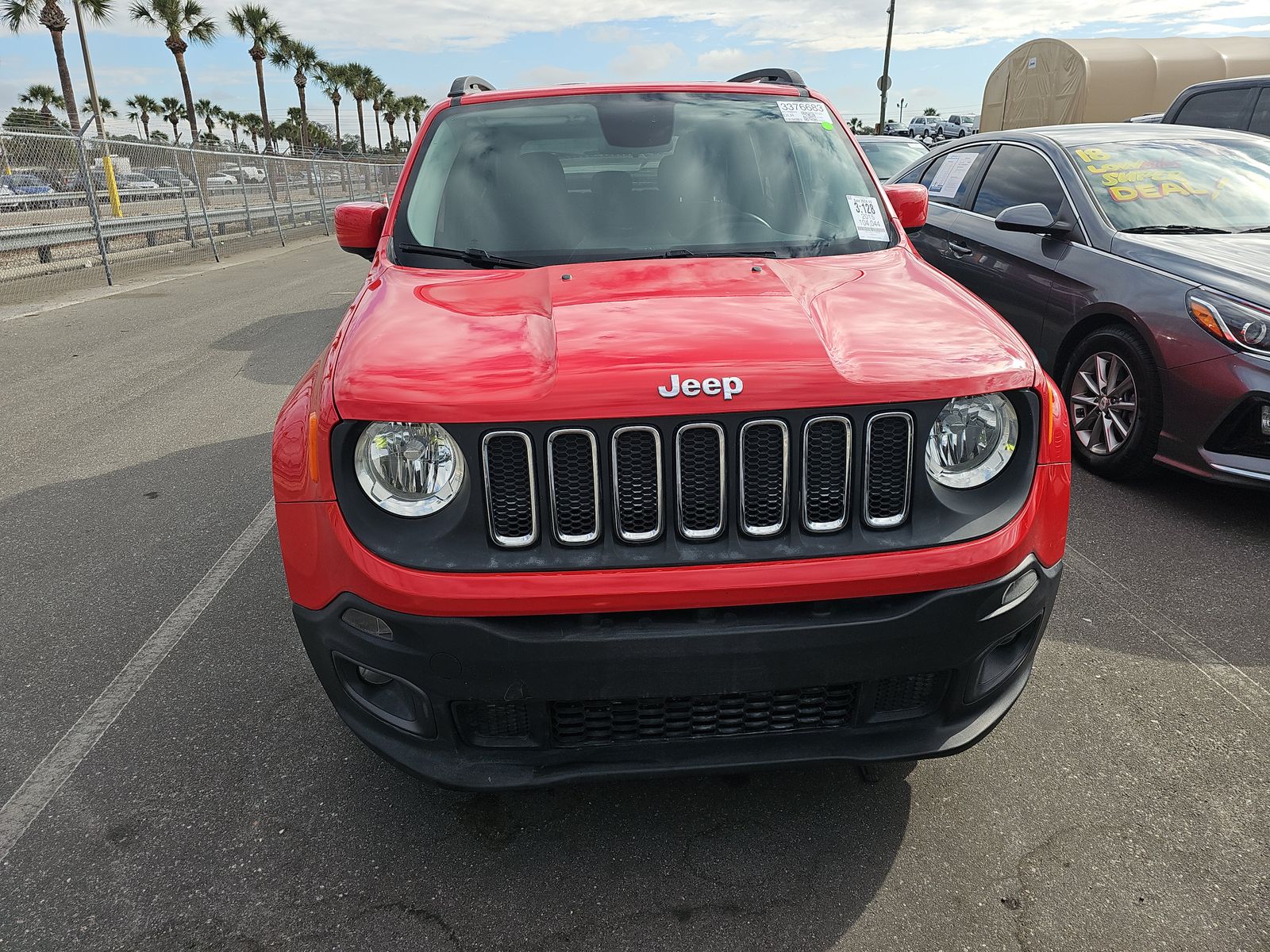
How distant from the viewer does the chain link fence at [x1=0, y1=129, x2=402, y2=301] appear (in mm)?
11609

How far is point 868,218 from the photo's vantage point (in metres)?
3.13

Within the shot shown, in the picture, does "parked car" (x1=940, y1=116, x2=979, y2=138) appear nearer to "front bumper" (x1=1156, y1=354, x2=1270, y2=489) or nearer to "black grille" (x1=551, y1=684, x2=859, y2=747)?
"front bumper" (x1=1156, y1=354, x2=1270, y2=489)

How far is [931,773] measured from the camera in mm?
2514

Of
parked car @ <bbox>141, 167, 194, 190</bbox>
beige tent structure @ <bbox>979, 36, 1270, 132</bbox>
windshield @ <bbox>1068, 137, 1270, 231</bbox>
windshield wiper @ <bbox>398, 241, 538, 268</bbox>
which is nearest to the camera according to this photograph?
windshield wiper @ <bbox>398, 241, 538, 268</bbox>

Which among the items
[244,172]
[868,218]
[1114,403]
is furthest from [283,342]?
[244,172]

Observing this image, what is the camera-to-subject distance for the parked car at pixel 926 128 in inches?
1731

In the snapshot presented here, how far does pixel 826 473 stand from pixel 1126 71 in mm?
19712

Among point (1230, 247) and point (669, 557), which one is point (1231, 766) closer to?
point (669, 557)

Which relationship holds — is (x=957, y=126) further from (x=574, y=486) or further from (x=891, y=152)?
(x=574, y=486)

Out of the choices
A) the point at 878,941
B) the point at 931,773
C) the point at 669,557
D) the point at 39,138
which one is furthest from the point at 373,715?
the point at 39,138

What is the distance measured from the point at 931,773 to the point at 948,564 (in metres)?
0.87

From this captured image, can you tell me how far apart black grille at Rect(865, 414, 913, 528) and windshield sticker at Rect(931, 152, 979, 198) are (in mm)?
5215

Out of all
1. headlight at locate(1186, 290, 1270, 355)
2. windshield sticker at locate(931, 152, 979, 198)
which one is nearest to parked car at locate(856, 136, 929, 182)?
windshield sticker at locate(931, 152, 979, 198)

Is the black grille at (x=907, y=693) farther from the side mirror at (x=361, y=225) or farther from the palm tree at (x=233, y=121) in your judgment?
the palm tree at (x=233, y=121)
